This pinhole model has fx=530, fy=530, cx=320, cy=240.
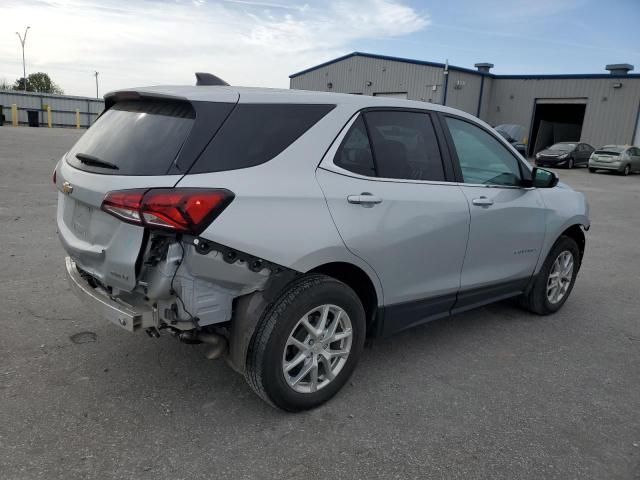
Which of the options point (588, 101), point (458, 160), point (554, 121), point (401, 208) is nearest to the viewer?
point (401, 208)

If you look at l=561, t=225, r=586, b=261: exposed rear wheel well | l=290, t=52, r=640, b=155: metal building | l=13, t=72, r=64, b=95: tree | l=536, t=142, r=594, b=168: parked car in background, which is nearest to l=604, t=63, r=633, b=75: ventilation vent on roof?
l=290, t=52, r=640, b=155: metal building

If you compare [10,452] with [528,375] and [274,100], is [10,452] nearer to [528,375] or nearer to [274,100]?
[274,100]

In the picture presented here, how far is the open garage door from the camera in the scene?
3584 cm

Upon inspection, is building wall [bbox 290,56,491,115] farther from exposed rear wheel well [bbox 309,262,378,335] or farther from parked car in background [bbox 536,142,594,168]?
exposed rear wheel well [bbox 309,262,378,335]

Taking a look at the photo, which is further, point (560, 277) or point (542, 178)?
point (560, 277)

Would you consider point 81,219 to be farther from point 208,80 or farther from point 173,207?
point 208,80

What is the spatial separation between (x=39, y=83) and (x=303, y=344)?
102637mm

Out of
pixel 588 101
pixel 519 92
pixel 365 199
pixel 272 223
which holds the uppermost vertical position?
pixel 519 92

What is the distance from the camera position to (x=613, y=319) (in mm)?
4895

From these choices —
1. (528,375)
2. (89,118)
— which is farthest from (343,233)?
(89,118)

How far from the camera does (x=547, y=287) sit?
478 centimetres

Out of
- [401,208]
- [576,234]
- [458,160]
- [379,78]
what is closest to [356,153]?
[401,208]

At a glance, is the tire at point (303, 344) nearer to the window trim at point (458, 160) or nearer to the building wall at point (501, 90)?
the window trim at point (458, 160)

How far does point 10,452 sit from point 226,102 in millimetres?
2001
